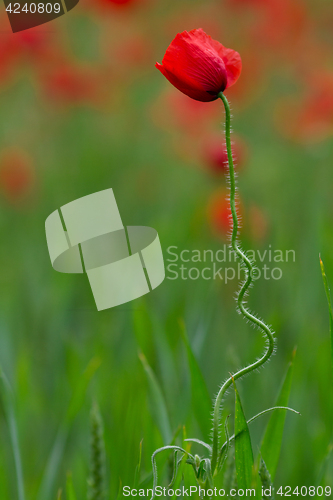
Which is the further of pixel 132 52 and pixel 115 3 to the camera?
pixel 132 52

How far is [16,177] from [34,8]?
23.0 inches

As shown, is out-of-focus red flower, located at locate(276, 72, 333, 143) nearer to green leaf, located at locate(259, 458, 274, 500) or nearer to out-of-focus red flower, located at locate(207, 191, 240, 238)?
out-of-focus red flower, located at locate(207, 191, 240, 238)

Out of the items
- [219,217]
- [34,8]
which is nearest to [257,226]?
[219,217]

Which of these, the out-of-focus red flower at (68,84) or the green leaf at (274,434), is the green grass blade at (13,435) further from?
the out-of-focus red flower at (68,84)

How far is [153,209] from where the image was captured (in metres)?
1.56

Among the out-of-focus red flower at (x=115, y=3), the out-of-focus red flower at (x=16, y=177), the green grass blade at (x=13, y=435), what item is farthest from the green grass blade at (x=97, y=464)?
the out-of-focus red flower at (x=115, y=3)

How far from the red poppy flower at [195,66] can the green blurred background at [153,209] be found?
332 mm

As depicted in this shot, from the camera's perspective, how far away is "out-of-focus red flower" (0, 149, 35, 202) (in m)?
1.27

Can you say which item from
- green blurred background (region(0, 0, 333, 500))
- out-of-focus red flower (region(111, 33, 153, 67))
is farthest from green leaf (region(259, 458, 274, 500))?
out-of-focus red flower (region(111, 33, 153, 67))

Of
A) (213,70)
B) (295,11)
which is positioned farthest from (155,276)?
(295,11)

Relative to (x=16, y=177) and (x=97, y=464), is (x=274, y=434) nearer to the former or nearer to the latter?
(x=97, y=464)

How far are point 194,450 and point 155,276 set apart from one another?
0.83 ft

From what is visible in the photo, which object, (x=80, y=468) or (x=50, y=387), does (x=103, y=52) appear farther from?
(x=80, y=468)

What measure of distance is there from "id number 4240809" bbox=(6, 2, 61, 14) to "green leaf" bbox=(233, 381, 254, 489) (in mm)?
624
